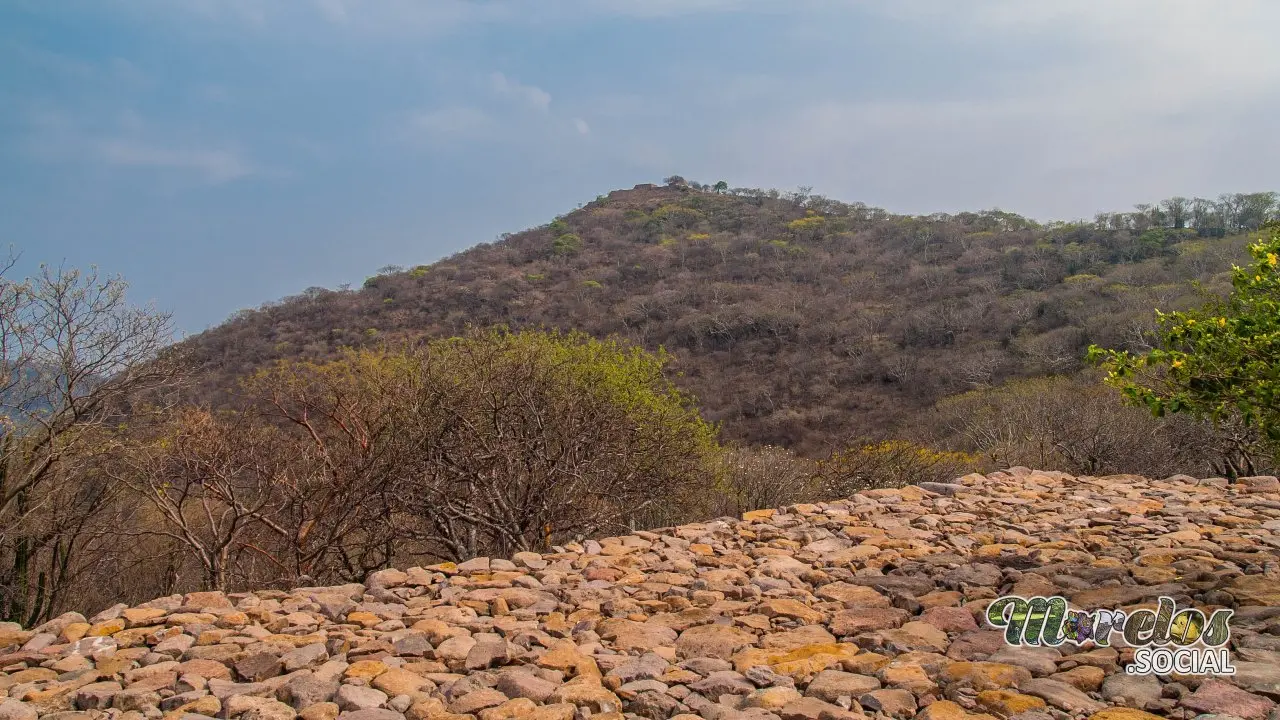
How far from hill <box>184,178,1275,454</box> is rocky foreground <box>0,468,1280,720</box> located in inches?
696

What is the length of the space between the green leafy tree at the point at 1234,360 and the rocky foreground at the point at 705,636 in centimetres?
110

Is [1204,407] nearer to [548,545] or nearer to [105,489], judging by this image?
[548,545]

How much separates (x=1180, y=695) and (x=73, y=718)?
4932mm

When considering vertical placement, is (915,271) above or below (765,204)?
below

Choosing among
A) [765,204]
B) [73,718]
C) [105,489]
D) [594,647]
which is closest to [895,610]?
[594,647]

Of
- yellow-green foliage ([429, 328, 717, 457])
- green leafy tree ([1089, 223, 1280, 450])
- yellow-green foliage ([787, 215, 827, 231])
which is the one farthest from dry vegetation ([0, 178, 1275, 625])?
yellow-green foliage ([787, 215, 827, 231])

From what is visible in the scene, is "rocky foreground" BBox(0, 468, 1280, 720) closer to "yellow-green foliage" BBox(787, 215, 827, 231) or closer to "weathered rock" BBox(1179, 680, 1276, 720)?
"weathered rock" BBox(1179, 680, 1276, 720)

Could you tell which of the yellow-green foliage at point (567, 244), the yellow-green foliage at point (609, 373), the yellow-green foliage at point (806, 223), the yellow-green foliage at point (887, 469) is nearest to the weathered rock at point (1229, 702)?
the yellow-green foliage at point (609, 373)

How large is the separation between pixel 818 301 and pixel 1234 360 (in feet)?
121

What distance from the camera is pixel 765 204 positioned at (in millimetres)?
66562

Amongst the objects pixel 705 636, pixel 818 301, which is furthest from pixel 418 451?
pixel 818 301

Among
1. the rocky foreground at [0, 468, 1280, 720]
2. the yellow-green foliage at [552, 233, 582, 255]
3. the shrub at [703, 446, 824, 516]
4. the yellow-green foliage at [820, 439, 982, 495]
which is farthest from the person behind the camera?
the yellow-green foliage at [552, 233, 582, 255]

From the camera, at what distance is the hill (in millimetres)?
29562

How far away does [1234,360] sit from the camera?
510cm
